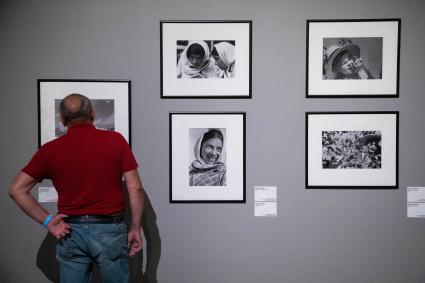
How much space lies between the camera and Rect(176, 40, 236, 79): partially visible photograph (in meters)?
2.12

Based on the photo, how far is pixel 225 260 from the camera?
2152mm

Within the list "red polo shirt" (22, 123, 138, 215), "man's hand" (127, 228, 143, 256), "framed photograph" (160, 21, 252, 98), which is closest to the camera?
"red polo shirt" (22, 123, 138, 215)

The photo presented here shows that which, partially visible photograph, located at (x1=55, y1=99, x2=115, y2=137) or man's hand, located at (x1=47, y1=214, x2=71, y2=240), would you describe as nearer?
man's hand, located at (x1=47, y1=214, x2=71, y2=240)

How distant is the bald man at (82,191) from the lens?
5.46 feet

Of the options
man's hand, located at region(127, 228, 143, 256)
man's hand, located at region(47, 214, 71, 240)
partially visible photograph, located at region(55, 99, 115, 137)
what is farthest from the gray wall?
man's hand, located at region(47, 214, 71, 240)

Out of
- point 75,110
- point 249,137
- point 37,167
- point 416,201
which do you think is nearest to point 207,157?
point 249,137

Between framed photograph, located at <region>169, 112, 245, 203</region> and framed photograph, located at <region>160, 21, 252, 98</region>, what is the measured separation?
0.16 meters

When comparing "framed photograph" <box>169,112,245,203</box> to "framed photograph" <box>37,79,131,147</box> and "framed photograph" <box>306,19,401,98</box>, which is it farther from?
"framed photograph" <box>306,19,401,98</box>

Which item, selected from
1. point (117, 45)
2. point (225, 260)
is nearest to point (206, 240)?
point (225, 260)

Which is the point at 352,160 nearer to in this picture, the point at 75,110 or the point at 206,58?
A: the point at 206,58

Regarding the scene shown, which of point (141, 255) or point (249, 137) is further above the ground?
point (249, 137)

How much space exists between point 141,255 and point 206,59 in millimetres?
1334

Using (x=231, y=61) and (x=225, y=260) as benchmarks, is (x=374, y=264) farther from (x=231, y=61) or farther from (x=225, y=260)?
(x=231, y=61)

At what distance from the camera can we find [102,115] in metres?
2.12
